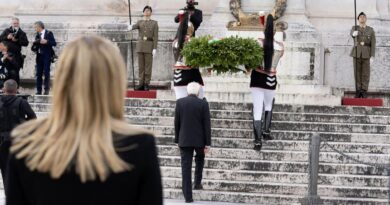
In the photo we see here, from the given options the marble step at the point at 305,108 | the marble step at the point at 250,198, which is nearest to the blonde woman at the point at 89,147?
the marble step at the point at 250,198

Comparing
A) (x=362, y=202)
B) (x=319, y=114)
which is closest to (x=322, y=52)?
(x=319, y=114)

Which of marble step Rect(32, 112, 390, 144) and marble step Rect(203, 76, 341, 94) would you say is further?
marble step Rect(203, 76, 341, 94)

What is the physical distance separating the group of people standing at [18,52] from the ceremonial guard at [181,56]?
3721mm

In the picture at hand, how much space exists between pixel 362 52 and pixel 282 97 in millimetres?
2039

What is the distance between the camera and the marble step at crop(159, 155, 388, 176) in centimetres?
1437

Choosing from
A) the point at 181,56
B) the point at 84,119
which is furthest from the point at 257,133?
the point at 84,119

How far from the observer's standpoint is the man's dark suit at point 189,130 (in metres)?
13.0

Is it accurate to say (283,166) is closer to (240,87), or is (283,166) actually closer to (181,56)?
(181,56)

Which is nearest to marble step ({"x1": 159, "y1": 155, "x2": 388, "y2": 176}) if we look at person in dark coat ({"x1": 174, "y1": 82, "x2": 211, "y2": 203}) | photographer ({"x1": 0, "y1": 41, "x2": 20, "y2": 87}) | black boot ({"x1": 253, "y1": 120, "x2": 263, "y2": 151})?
black boot ({"x1": 253, "y1": 120, "x2": 263, "y2": 151})

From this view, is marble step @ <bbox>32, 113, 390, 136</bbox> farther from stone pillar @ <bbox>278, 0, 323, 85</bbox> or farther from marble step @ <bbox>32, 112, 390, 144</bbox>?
stone pillar @ <bbox>278, 0, 323, 85</bbox>

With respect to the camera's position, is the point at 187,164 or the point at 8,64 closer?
the point at 187,164

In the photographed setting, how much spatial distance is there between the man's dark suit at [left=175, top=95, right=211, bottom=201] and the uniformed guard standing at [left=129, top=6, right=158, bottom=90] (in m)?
7.16

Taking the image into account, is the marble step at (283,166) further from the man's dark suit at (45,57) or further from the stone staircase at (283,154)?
the man's dark suit at (45,57)

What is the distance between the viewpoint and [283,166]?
14.5m
